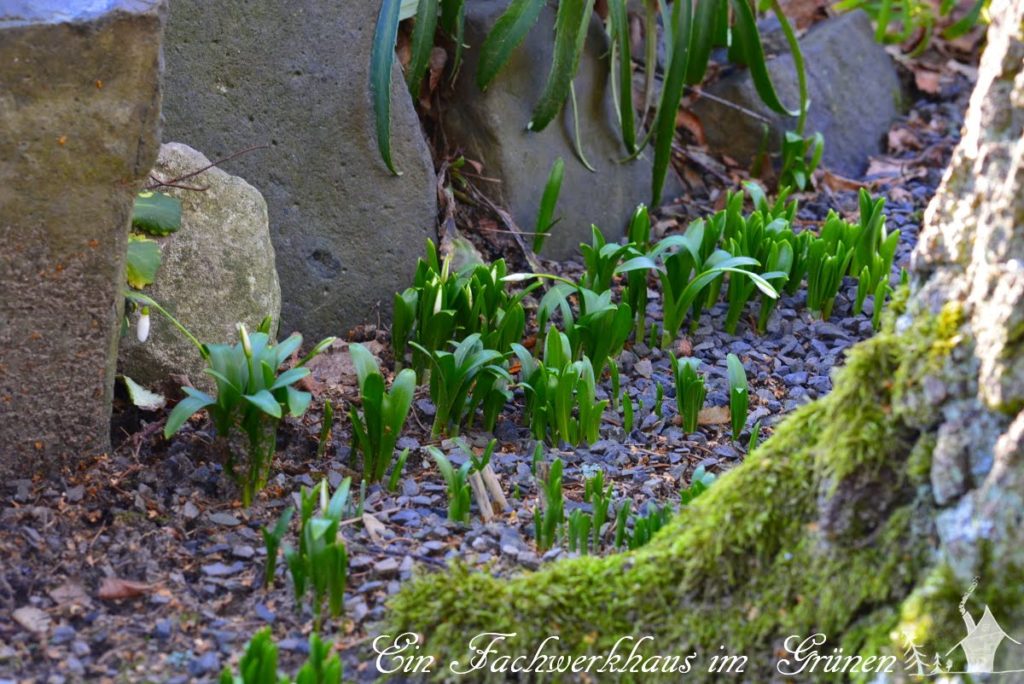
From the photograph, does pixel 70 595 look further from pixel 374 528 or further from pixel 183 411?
pixel 374 528

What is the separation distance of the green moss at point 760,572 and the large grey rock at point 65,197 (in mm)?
909

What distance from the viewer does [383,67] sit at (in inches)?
124

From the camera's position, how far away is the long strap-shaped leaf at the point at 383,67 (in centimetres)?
315

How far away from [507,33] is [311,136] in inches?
29.0

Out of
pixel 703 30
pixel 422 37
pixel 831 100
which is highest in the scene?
pixel 703 30

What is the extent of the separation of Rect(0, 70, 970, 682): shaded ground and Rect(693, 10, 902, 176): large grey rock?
1.78 m

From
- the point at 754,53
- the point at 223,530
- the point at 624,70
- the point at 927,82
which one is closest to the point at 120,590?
the point at 223,530

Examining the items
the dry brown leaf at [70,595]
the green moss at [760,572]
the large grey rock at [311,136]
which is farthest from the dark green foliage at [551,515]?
the large grey rock at [311,136]

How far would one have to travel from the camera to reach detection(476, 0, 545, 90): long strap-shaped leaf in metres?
3.49

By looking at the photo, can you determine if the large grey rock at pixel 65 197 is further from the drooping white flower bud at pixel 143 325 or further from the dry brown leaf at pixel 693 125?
the dry brown leaf at pixel 693 125

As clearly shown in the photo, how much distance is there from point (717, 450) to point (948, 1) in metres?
3.50

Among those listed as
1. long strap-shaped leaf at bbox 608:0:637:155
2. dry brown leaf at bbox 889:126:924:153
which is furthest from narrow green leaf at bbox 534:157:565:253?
dry brown leaf at bbox 889:126:924:153

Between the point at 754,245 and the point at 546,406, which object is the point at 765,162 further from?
the point at 546,406

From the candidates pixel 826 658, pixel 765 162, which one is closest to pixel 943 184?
pixel 826 658
